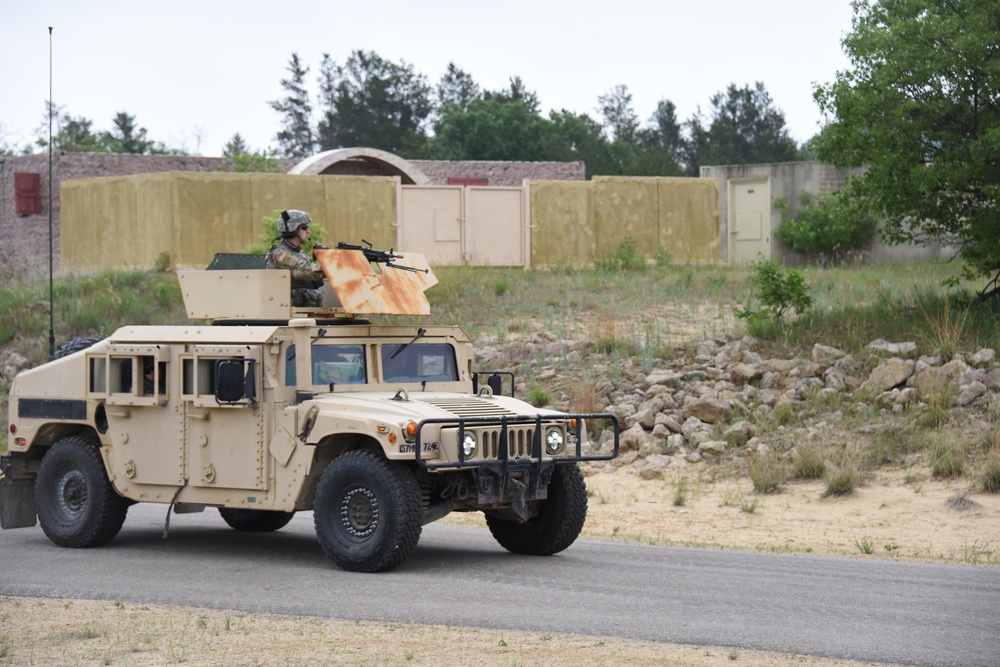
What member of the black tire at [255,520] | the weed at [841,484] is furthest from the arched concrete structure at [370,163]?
the black tire at [255,520]

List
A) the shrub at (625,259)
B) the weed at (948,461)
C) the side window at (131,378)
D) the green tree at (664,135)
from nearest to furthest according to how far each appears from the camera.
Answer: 1. the side window at (131,378)
2. the weed at (948,461)
3. the shrub at (625,259)
4. the green tree at (664,135)

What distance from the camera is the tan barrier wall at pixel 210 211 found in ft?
88.9

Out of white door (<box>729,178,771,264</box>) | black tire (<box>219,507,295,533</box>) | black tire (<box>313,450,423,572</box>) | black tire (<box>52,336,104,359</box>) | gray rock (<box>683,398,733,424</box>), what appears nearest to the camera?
black tire (<box>313,450,423,572</box>)

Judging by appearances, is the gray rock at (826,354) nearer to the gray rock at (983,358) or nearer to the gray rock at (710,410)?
the gray rock at (710,410)

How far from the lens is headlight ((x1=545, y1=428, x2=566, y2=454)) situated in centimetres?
1058

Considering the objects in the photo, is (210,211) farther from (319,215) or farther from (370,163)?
(370,163)

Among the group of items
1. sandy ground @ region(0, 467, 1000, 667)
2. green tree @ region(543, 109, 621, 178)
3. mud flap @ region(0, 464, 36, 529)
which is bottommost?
sandy ground @ region(0, 467, 1000, 667)

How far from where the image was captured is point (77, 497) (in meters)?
11.8

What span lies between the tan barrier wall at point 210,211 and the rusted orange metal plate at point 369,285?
15592 millimetres

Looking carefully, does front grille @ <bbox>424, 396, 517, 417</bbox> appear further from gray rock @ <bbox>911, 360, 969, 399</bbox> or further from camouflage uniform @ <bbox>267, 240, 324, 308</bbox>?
gray rock @ <bbox>911, 360, 969, 399</bbox>

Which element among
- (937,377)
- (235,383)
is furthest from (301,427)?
(937,377)

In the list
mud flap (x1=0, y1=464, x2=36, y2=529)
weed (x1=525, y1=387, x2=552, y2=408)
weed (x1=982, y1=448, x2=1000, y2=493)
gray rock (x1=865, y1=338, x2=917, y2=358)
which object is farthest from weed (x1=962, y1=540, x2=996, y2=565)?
mud flap (x1=0, y1=464, x2=36, y2=529)

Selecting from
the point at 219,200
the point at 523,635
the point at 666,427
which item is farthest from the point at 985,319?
the point at 219,200

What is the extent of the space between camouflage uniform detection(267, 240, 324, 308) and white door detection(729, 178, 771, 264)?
955 inches
